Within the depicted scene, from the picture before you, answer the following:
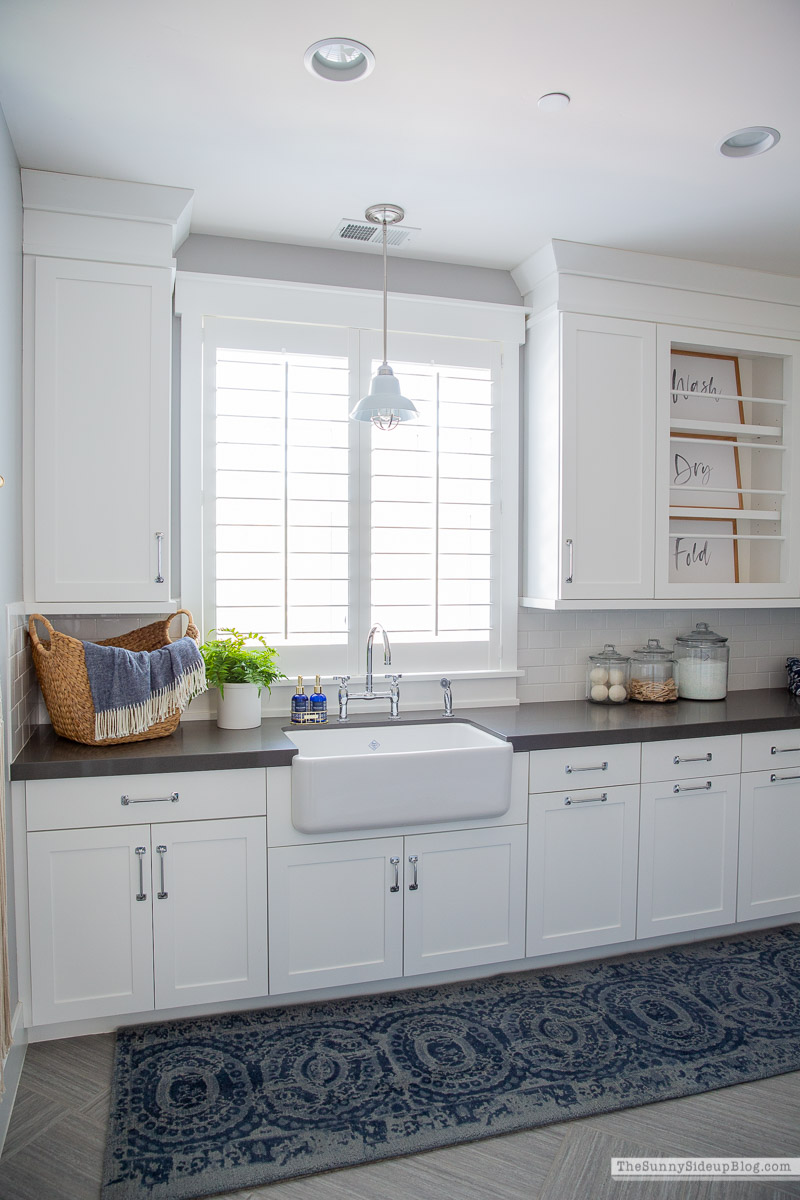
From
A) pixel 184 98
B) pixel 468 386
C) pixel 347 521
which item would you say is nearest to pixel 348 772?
pixel 347 521

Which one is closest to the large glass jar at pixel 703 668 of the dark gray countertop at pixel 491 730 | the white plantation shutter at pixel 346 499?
the dark gray countertop at pixel 491 730

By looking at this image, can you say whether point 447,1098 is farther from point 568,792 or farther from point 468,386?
point 468,386

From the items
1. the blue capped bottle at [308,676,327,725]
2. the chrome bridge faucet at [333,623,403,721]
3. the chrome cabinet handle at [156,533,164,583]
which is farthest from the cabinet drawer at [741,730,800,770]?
the chrome cabinet handle at [156,533,164,583]

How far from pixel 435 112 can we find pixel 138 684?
1.86m

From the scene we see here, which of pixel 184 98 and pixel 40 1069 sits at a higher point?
pixel 184 98

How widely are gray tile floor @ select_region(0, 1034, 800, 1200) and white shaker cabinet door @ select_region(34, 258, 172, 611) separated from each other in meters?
1.44

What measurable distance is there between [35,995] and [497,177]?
286 cm

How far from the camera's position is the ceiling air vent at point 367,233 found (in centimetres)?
298

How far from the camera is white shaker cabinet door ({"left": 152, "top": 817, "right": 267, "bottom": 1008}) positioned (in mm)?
2467

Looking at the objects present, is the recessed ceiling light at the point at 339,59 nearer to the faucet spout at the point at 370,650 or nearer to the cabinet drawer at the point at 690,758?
the faucet spout at the point at 370,650

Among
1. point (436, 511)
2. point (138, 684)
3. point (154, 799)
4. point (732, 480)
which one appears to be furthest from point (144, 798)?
point (732, 480)

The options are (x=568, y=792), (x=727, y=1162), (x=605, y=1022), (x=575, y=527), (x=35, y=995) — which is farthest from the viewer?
(x=575, y=527)

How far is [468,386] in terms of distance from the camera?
3.36 meters

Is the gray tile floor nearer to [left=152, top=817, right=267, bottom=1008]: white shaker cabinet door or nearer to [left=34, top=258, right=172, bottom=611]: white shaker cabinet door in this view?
[left=152, top=817, right=267, bottom=1008]: white shaker cabinet door
